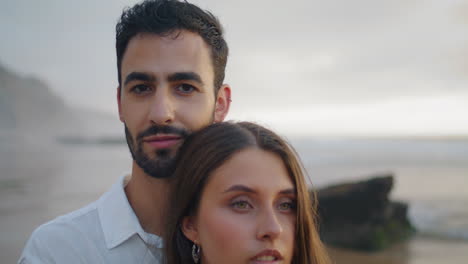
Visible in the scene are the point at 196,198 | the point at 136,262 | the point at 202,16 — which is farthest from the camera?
the point at 202,16

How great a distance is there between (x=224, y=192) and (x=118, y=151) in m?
21.0

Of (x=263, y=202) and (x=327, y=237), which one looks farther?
(x=327, y=237)

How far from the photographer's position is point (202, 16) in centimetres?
340

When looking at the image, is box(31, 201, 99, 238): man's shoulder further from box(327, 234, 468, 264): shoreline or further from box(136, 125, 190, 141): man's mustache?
box(327, 234, 468, 264): shoreline

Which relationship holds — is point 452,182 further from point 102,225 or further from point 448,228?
point 102,225

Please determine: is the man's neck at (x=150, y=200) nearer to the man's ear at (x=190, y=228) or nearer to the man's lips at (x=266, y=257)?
the man's ear at (x=190, y=228)

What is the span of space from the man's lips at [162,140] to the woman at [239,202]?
0.31 ft

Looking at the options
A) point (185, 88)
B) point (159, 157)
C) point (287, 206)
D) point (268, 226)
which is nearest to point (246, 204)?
point (268, 226)

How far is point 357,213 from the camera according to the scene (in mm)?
10078

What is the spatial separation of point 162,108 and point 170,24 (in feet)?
2.20

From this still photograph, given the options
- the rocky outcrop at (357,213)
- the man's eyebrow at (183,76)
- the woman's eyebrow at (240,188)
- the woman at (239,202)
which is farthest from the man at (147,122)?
the rocky outcrop at (357,213)

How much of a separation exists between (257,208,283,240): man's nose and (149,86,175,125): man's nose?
923 mm

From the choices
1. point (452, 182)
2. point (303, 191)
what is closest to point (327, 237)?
point (303, 191)

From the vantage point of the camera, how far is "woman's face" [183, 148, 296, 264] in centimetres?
242
